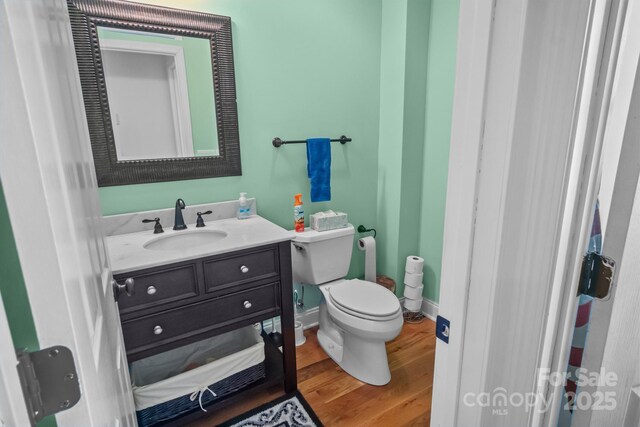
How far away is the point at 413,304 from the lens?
8.12 ft

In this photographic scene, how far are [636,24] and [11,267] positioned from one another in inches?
40.3

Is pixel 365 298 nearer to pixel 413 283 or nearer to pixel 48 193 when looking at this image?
pixel 413 283

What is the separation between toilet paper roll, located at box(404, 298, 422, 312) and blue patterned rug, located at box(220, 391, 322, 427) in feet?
3.58

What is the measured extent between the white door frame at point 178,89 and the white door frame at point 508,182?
147cm

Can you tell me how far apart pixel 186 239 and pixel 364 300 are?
1.00 meters

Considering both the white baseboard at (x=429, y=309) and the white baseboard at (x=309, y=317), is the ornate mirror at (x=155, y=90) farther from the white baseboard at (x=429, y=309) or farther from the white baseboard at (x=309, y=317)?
the white baseboard at (x=429, y=309)

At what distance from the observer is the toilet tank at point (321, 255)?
1.99 metres

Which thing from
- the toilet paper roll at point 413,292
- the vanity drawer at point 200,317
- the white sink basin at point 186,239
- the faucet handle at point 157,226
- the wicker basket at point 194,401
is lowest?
the wicker basket at point 194,401

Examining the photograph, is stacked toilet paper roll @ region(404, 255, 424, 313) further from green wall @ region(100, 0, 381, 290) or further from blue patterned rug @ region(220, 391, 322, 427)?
blue patterned rug @ region(220, 391, 322, 427)

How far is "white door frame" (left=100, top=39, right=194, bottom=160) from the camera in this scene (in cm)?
160

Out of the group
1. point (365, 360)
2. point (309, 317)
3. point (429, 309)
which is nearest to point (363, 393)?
point (365, 360)

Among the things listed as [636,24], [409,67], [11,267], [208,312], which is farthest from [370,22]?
[11,267]

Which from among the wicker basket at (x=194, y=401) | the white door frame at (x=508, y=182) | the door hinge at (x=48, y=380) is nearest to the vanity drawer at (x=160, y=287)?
the wicker basket at (x=194, y=401)

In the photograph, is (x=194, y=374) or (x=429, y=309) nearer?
(x=194, y=374)
